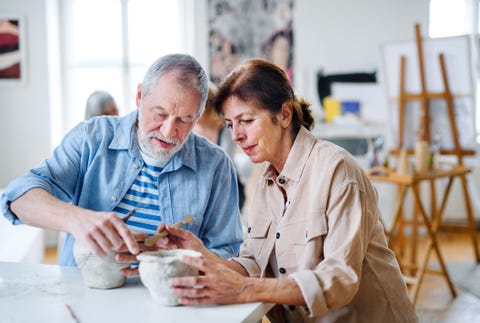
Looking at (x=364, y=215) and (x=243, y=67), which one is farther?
(x=243, y=67)

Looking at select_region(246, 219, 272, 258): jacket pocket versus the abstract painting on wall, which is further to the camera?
the abstract painting on wall

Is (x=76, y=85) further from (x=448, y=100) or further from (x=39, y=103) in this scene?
(x=448, y=100)

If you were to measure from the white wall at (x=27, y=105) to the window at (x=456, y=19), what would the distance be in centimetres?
397

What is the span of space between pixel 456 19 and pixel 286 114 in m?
5.09

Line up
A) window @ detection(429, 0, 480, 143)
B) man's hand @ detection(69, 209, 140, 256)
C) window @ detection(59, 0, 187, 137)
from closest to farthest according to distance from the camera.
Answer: man's hand @ detection(69, 209, 140, 256) → window @ detection(59, 0, 187, 137) → window @ detection(429, 0, 480, 143)

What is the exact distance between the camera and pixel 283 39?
591 centimetres

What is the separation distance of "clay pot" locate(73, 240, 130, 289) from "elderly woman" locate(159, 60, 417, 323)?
0.16 m

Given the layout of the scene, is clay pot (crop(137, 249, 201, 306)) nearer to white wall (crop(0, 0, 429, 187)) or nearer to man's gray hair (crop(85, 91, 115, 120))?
man's gray hair (crop(85, 91, 115, 120))

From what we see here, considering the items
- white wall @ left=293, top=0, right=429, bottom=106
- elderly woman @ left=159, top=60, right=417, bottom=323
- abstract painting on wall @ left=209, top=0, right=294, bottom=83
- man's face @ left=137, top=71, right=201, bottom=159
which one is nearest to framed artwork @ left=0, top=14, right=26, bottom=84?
abstract painting on wall @ left=209, top=0, right=294, bottom=83

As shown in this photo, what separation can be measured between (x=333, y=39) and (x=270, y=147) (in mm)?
4469

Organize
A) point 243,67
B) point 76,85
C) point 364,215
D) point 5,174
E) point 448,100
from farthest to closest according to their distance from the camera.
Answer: point 76,85, point 5,174, point 448,100, point 243,67, point 364,215

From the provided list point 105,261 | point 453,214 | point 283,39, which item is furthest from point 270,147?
point 453,214

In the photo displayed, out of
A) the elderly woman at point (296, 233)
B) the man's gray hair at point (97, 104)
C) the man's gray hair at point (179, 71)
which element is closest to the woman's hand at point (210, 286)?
the elderly woman at point (296, 233)

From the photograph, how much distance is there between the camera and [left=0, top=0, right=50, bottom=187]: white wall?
5.07 meters
